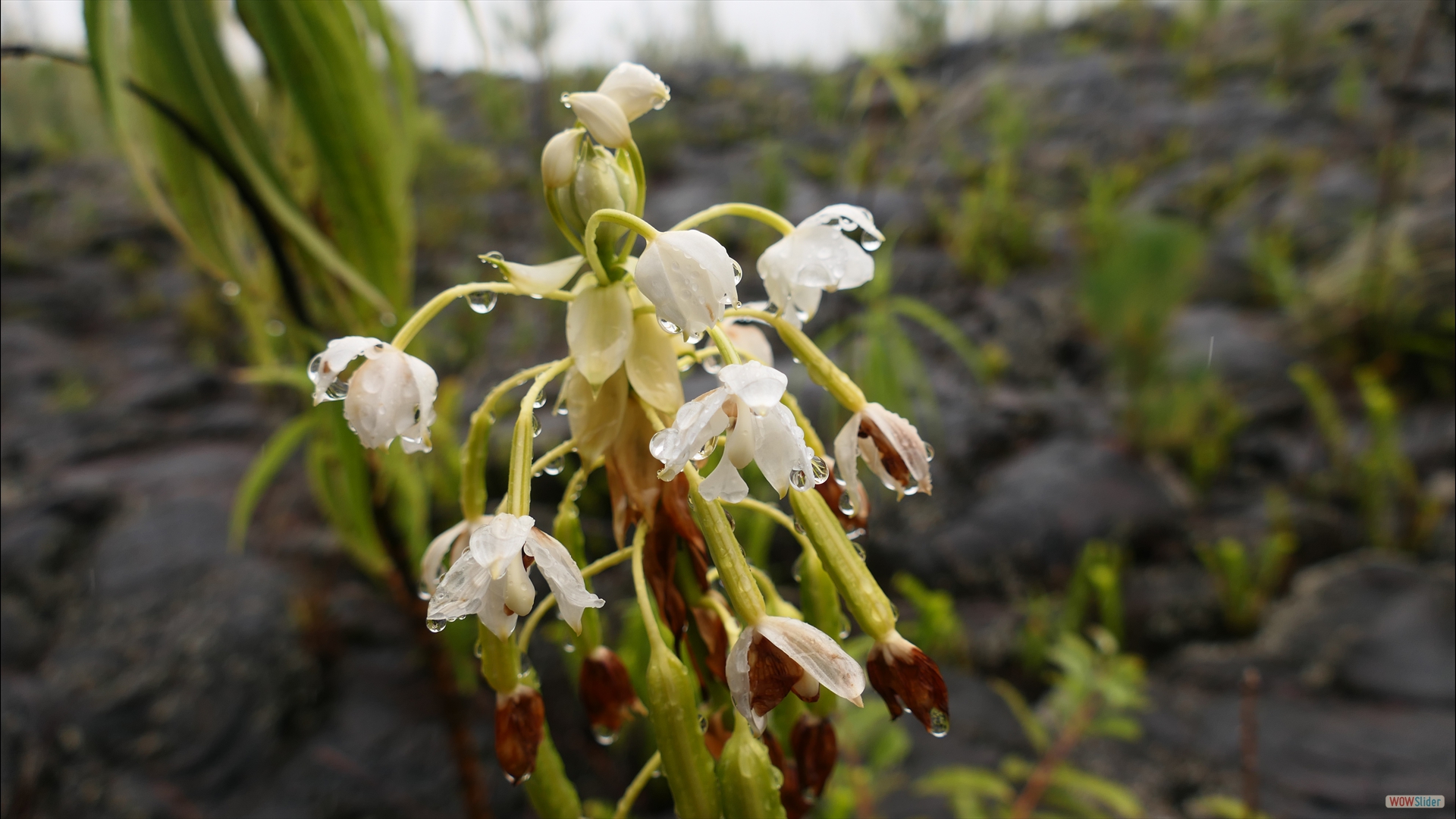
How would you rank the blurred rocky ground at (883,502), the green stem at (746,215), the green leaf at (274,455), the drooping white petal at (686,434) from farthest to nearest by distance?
the blurred rocky ground at (883,502) → the green leaf at (274,455) → the green stem at (746,215) → the drooping white petal at (686,434)

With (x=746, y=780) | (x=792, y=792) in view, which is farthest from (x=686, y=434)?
(x=792, y=792)

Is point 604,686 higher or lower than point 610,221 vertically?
lower

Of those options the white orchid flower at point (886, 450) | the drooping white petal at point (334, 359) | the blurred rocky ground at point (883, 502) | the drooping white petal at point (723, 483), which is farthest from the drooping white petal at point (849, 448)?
the blurred rocky ground at point (883, 502)

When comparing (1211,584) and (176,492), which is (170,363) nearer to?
(176,492)

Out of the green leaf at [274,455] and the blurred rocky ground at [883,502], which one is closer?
the green leaf at [274,455]

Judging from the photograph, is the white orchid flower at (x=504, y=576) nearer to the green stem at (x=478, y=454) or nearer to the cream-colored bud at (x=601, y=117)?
the green stem at (x=478, y=454)

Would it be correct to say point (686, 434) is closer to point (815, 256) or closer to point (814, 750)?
point (815, 256)

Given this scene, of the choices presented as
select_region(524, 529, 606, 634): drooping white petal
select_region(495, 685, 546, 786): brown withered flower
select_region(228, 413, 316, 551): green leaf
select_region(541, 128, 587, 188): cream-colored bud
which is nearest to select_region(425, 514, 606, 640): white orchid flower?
select_region(524, 529, 606, 634): drooping white petal

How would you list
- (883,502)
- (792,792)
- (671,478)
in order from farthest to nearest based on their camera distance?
(883,502)
(792,792)
(671,478)

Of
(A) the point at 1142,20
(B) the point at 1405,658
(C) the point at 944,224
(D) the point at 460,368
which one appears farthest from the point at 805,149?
(B) the point at 1405,658
